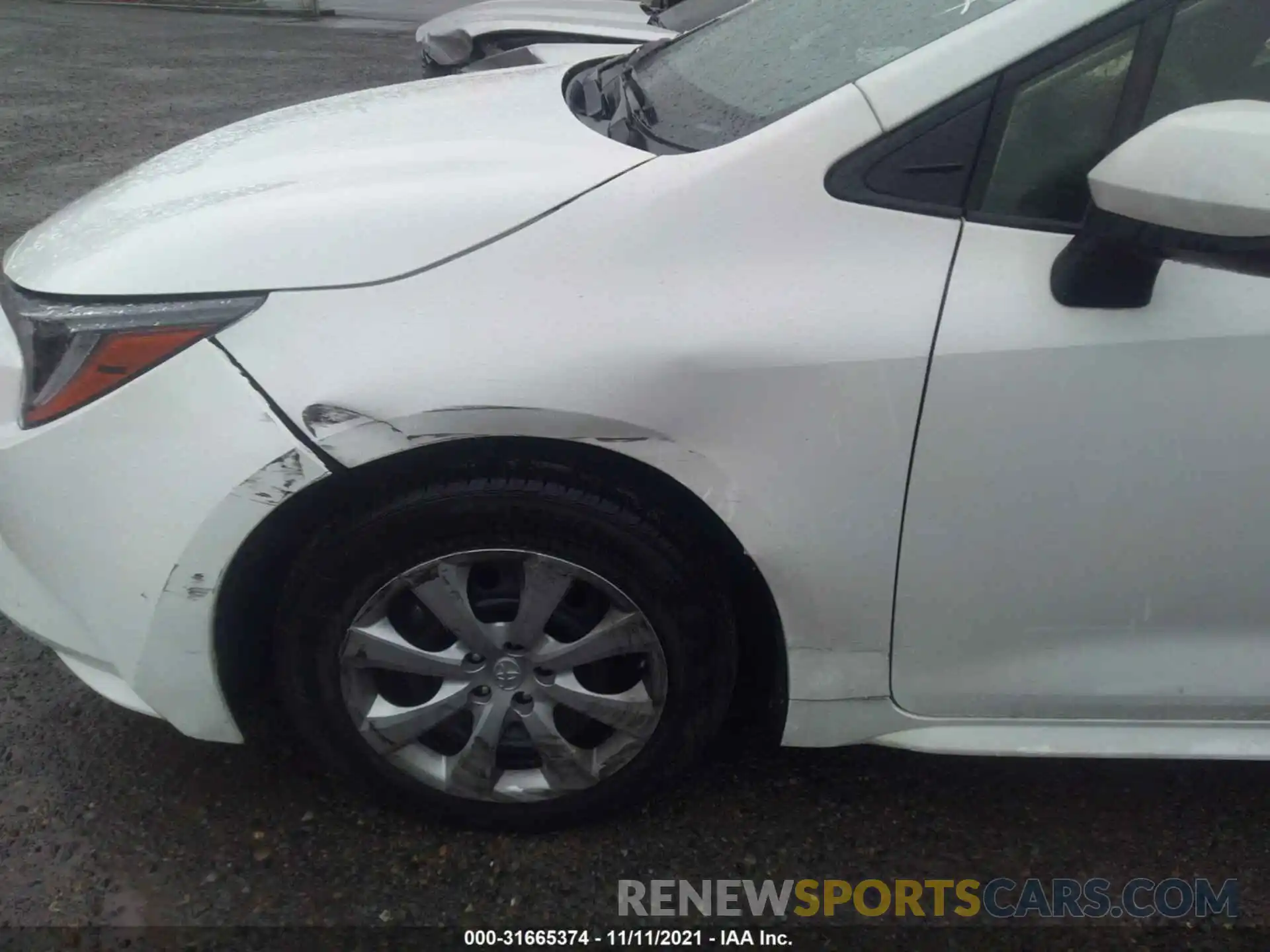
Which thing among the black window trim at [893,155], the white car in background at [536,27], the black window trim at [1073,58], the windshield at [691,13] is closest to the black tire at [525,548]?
the black window trim at [893,155]

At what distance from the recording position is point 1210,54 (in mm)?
1684

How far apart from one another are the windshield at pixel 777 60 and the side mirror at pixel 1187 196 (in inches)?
15.8

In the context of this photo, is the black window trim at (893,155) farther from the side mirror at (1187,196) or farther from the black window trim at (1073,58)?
the side mirror at (1187,196)

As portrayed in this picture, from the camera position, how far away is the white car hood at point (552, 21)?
484 cm

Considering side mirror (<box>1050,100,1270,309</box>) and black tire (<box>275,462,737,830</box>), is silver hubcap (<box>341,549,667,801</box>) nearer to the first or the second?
black tire (<box>275,462,737,830</box>)

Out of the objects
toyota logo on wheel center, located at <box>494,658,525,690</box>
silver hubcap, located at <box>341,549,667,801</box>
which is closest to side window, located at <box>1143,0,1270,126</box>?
silver hubcap, located at <box>341,549,667,801</box>

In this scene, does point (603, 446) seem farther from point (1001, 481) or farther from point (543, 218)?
point (1001, 481)

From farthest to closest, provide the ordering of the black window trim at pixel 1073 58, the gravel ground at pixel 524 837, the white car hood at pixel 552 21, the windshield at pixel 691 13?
1. the windshield at pixel 691 13
2. the white car hood at pixel 552 21
3. the gravel ground at pixel 524 837
4. the black window trim at pixel 1073 58

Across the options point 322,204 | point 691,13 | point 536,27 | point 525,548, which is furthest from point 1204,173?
point 691,13

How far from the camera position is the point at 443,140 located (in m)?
2.02

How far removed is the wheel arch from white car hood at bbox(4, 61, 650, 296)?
0.27 m

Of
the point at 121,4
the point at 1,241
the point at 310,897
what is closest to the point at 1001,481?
the point at 310,897

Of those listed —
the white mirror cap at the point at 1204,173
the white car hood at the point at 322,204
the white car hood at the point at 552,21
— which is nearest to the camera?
the white mirror cap at the point at 1204,173

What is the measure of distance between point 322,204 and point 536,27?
3.53 metres
